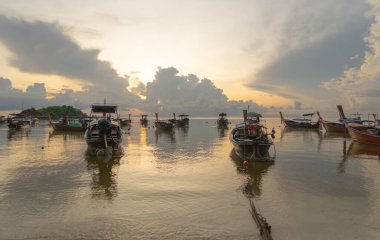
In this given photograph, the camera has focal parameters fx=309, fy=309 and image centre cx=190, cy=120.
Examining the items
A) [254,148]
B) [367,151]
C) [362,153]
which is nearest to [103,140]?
[254,148]

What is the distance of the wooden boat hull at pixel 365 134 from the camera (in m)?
34.6

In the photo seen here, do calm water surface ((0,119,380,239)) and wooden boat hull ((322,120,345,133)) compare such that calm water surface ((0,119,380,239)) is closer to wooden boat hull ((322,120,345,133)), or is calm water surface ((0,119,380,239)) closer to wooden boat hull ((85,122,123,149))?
wooden boat hull ((85,122,123,149))

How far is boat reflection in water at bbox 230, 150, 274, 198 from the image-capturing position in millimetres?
15444

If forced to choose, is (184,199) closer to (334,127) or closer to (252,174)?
(252,174)

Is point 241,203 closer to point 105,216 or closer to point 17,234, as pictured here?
point 105,216

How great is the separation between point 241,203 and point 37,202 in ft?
28.8

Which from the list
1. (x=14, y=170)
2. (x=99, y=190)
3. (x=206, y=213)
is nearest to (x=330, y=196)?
(x=206, y=213)

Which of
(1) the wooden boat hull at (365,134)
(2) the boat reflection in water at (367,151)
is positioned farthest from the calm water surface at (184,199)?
(1) the wooden boat hull at (365,134)

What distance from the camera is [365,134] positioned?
35.4m

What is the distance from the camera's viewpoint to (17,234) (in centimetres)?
992

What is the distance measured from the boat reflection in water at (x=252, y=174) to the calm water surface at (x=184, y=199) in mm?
85

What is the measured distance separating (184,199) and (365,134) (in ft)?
97.0

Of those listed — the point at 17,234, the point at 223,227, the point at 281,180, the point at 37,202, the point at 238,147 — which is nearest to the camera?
the point at 17,234

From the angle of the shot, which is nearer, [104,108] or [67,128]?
[104,108]
